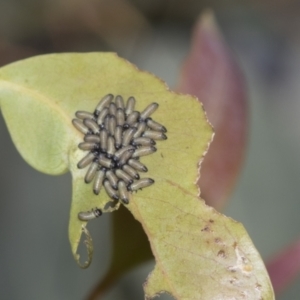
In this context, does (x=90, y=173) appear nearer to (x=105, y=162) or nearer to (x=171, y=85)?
(x=105, y=162)

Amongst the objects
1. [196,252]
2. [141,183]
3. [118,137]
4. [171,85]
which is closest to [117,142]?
[118,137]

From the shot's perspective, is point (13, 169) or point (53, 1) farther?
point (53, 1)

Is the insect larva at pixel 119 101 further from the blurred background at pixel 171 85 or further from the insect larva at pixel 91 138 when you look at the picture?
the blurred background at pixel 171 85

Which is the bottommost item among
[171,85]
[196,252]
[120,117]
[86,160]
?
[196,252]

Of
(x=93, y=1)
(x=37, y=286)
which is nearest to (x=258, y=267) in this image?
(x=37, y=286)

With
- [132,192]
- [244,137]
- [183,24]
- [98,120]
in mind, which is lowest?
[132,192]

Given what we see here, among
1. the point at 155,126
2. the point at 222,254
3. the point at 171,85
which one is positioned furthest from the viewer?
the point at 171,85

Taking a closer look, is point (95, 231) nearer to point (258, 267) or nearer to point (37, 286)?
point (37, 286)

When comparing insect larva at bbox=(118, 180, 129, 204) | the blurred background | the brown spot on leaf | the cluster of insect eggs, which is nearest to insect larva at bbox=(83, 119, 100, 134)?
the cluster of insect eggs
